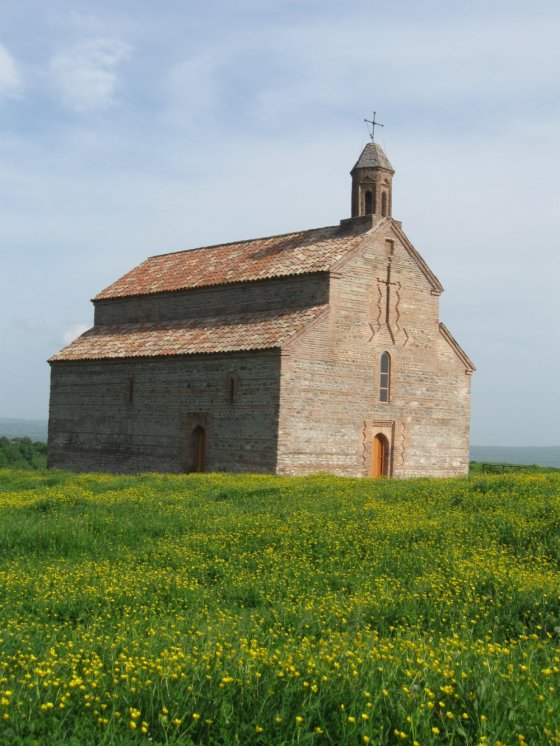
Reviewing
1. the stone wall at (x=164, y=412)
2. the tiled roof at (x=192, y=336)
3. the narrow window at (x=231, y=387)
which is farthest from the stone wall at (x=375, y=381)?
the narrow window at (x=231, y=387)

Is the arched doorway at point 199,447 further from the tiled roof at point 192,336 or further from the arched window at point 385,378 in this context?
the arched window at point 385,378

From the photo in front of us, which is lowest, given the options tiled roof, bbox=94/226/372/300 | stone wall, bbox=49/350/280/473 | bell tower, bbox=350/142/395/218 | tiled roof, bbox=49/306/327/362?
stone wall, bbox=49/350/280/473

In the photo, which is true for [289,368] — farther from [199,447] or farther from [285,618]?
[285,618]

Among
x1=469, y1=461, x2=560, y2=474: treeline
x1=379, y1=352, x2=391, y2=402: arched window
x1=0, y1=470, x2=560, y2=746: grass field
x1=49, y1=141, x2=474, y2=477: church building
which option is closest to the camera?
x1=0, y1=470, x2=560, y2=746: grass field

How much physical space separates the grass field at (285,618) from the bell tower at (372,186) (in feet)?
54.5

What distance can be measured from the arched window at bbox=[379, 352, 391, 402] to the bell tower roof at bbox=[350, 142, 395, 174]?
7.50 m

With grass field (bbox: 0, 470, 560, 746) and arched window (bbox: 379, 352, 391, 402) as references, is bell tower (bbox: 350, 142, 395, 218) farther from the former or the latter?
grass field (bbox: 0, 470, 560, 746)

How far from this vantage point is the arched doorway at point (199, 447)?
31953 mm

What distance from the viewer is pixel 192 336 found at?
33.8m

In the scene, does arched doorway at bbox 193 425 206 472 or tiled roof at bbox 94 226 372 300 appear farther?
tiled roof at bbox 94 226 372 300

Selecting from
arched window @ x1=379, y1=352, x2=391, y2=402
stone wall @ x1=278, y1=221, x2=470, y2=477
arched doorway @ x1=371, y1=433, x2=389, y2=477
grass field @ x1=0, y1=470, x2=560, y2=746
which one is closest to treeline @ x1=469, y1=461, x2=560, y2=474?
stone wall @ x1=278, y1=221, x2=470, y2=477

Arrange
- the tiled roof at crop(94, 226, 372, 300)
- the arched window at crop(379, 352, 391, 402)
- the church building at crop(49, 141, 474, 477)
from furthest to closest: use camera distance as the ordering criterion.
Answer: the arched window at crop(379, 352, 391, 402) < the tiled roof at crop(94, 226, 372, 300) < the church building at crop(49, 141, 474, 477)

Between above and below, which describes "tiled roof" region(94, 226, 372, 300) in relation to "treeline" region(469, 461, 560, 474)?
above

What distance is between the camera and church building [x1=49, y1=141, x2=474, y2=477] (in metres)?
29.8
